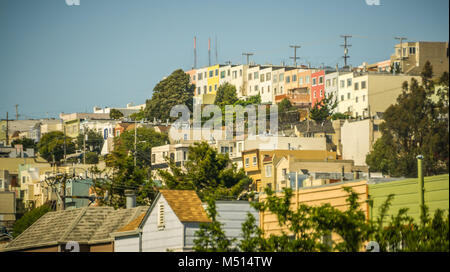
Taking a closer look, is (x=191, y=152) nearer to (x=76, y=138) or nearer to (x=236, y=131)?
(x=236, y=131)

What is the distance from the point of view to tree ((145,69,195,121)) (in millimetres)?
143125

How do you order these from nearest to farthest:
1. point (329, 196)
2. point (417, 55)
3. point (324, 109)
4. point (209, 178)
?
1. point (329, 196)
2. point (209, 178)
3. point (324, 109)
4. point (417, 55)

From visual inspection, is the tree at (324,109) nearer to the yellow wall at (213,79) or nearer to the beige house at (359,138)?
the beige house at (359,138)

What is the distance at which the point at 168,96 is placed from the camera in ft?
479

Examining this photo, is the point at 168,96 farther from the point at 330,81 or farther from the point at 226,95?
the point at 330,81

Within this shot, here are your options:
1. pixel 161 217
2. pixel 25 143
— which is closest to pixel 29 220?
pixel 161 217

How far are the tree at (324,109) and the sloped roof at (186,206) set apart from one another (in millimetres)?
78769

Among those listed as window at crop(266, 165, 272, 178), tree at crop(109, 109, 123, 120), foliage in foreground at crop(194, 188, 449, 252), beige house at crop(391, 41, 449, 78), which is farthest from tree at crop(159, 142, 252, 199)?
tree at crop(109, 109, 123, 120)

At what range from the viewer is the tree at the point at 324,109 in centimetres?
11360

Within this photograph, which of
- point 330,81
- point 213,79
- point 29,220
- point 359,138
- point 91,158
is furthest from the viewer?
point 213,79

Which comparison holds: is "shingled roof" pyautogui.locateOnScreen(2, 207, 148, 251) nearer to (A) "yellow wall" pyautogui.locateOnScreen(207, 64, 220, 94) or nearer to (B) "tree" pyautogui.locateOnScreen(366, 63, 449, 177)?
(B) "tree" pyautogui.locateOnScreen(366, 63, 449, 177)

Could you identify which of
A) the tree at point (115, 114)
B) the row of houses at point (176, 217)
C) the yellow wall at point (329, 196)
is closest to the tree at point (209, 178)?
the row of houses at point (176, 217)

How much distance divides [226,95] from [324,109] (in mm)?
28706

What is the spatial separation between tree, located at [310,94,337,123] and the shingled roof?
223 ft
